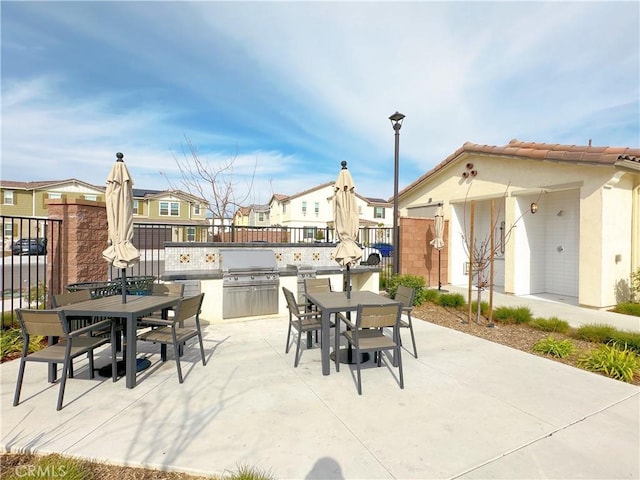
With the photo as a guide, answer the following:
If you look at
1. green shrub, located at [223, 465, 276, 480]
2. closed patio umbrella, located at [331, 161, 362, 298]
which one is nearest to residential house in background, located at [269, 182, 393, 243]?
closed patio umbrella, located at [331, 161, 362, 298]

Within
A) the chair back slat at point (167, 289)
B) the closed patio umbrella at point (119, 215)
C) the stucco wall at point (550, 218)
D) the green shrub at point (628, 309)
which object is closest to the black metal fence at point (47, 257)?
the chair back slat at point (167, 289)

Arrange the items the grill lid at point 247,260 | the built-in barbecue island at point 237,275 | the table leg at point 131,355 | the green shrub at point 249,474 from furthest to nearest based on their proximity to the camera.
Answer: the grill lid at point 247,260 → the built-in barbecue island at point 237,275 → the table leg at point 131,355 → the green shrub at point 249,474

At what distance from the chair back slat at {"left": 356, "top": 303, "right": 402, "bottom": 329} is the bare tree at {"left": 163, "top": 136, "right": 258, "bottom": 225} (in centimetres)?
998

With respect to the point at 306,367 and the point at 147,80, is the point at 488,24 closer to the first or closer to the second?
the point at 306,367

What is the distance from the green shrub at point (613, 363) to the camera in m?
4.05

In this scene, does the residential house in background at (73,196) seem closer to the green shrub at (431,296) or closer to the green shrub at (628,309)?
the green shrub at (431,296)

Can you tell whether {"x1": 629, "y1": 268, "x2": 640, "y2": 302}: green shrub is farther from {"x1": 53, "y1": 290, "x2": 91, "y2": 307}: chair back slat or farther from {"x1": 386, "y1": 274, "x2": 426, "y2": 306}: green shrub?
{"x1": 53, "y1": 290, "x2": 91, "y2": 307}: chair back slat

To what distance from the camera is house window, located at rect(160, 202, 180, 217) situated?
34719 millimetres

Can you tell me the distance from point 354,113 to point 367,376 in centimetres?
1176

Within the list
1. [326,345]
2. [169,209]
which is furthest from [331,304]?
[169,209]

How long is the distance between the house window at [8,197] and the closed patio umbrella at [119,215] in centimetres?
3973

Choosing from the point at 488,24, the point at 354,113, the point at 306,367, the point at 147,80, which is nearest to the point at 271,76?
the point at 354,113

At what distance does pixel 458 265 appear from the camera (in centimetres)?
1188

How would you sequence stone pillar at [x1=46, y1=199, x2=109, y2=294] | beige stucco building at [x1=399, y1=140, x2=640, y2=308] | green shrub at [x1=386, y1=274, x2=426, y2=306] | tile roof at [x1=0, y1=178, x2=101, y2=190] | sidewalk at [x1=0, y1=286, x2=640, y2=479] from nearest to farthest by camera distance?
sidewalk at [x1=0, y1=286, x2=640, y2=479] < stone pillar at [x1=46, y1=199, x2=109, y2=294] < beige stucco building at [x1=399, y1=140, x2=640, y2=308] < green shrub at [x1=386, y1=274, x2=426, y2=306] < tile roof at [x1=0, y1=178, x2=101, y2=190]
